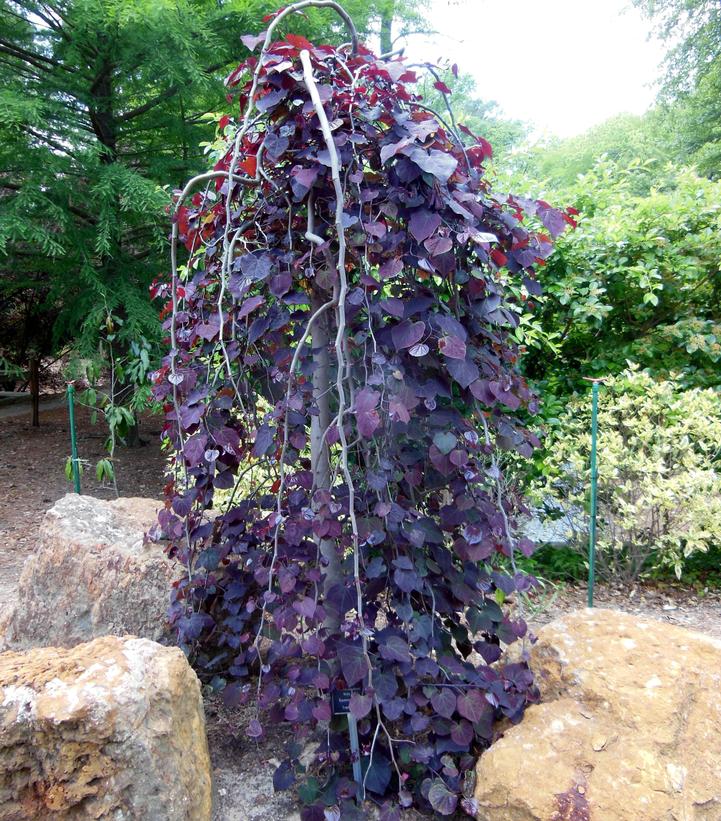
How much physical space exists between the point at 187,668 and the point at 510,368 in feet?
3.92

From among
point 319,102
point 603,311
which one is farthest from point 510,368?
point 603,311

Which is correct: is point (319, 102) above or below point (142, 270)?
below

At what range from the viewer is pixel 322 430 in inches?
71.0

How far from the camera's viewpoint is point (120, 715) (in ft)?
4.16

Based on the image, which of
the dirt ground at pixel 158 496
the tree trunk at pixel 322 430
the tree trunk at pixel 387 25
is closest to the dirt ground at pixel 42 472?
the dirt ground at pixel 158 496

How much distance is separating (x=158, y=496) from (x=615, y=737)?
4714 millimetres

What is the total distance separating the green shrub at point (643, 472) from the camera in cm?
312

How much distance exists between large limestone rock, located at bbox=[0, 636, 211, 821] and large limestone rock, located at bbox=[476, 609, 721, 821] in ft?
2.51

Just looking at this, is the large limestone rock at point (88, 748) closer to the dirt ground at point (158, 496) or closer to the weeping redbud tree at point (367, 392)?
the weeping redbud tree at point (367, 392)

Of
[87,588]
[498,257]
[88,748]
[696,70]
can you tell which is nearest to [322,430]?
[498,257]

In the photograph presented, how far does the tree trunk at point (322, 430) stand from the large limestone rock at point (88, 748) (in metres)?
0.49

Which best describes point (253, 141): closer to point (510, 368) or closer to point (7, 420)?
point (510, 368)

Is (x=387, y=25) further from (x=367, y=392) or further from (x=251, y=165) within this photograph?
(x=367, y=392)

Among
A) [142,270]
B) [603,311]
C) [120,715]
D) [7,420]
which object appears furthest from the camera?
[7,420]
